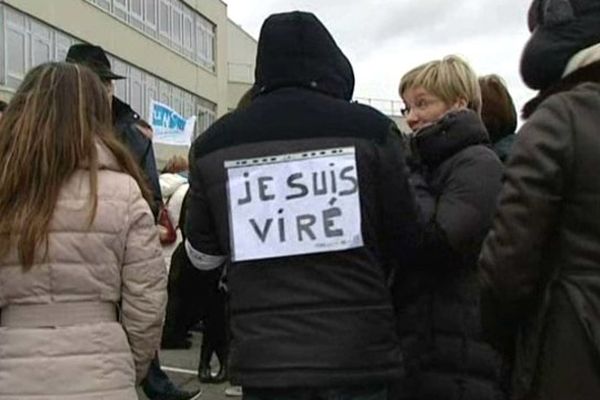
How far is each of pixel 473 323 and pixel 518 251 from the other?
34.1 inches

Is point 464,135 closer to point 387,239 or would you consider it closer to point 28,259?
point 387,239

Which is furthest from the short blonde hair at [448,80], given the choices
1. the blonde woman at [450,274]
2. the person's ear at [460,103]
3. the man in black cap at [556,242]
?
the man in black cap at [556,242]

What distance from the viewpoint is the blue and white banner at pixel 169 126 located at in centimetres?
1476

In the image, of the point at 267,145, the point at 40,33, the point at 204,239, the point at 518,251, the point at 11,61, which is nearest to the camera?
the point at 518,251

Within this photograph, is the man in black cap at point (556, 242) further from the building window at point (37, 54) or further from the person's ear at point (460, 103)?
the building window at point (37, 54)

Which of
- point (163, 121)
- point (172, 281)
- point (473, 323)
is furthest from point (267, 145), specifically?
point (163, 121)

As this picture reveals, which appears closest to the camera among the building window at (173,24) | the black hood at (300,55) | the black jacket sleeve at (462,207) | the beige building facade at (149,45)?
the black hood at (300,55)

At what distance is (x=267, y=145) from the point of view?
9.24 ft

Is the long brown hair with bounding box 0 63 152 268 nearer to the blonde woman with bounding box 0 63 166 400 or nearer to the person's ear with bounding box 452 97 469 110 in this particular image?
the blonde woman with bounding box 0 63 166 400

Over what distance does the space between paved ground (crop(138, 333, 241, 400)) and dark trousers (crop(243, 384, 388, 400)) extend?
3777mm

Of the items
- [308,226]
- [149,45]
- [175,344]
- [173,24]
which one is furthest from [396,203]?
[173,24]

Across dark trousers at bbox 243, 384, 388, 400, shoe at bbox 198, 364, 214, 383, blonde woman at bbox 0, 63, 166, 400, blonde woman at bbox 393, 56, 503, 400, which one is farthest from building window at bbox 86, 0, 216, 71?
dark trousers at bbox 243, 384, 388, 400

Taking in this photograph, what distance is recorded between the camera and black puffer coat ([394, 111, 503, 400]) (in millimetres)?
3059

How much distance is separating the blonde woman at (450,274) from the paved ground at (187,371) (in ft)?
11.8
